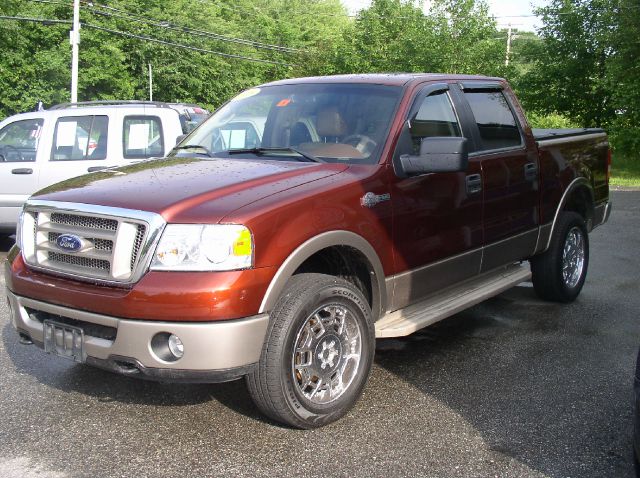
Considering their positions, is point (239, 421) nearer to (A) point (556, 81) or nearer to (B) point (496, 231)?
(B) point (496, 231)

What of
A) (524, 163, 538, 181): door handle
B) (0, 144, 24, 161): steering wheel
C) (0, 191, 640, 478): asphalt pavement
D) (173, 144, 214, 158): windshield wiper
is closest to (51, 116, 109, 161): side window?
(0, 144, 24, 161): steering wheel

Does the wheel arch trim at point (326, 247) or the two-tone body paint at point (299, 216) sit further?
the wheel arch trim at point (326, 247)

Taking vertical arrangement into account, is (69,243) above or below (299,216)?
below

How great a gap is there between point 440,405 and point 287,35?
189ft

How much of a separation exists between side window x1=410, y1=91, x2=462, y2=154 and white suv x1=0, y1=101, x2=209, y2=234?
196 inches

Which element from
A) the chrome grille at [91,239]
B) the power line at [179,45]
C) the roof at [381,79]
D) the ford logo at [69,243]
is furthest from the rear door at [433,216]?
the power line at [179,45]

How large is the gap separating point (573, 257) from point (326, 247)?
3515 mm

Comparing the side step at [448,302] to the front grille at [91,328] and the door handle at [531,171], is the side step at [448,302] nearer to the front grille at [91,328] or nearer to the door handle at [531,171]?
the door handle at [531,171]

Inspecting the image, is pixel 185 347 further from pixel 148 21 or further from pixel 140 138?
pixel 148 21

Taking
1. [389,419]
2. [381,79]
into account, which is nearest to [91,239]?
[389,419]

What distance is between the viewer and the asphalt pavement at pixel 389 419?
3.54m

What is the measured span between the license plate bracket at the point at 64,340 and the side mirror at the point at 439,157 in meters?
2.08

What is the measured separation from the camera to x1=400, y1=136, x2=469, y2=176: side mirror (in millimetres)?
4352

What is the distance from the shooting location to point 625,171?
23141 mm
